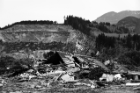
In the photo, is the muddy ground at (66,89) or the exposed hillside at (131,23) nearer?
the muddy ground at (66,89)

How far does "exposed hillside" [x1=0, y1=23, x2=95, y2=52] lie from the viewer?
6456cm

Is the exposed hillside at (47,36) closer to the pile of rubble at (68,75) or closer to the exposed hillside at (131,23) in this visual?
the pile of rubble at (68,75)

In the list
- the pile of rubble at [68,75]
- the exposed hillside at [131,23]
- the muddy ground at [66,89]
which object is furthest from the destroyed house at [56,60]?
the exposed hillside at [131,23]

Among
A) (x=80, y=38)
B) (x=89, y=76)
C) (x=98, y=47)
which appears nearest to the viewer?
(x=89, y=76)

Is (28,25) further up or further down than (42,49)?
further up

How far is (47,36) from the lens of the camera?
236ft

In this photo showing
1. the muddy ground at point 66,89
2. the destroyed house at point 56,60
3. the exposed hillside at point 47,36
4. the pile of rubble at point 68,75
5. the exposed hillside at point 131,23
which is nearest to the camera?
the muddy ground at point 66,89

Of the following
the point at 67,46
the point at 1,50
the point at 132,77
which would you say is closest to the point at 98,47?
the point at 67,46

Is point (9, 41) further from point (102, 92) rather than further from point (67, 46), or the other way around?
point (102, 92)

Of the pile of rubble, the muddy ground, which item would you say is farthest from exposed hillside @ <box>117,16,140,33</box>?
the muddy ground

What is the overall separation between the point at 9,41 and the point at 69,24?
21453mm

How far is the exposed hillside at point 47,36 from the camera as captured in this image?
6456 cm

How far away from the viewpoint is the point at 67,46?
62.3m

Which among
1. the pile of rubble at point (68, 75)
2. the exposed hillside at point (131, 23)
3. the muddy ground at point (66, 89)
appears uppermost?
the exposed hillside at point (131, 23)
